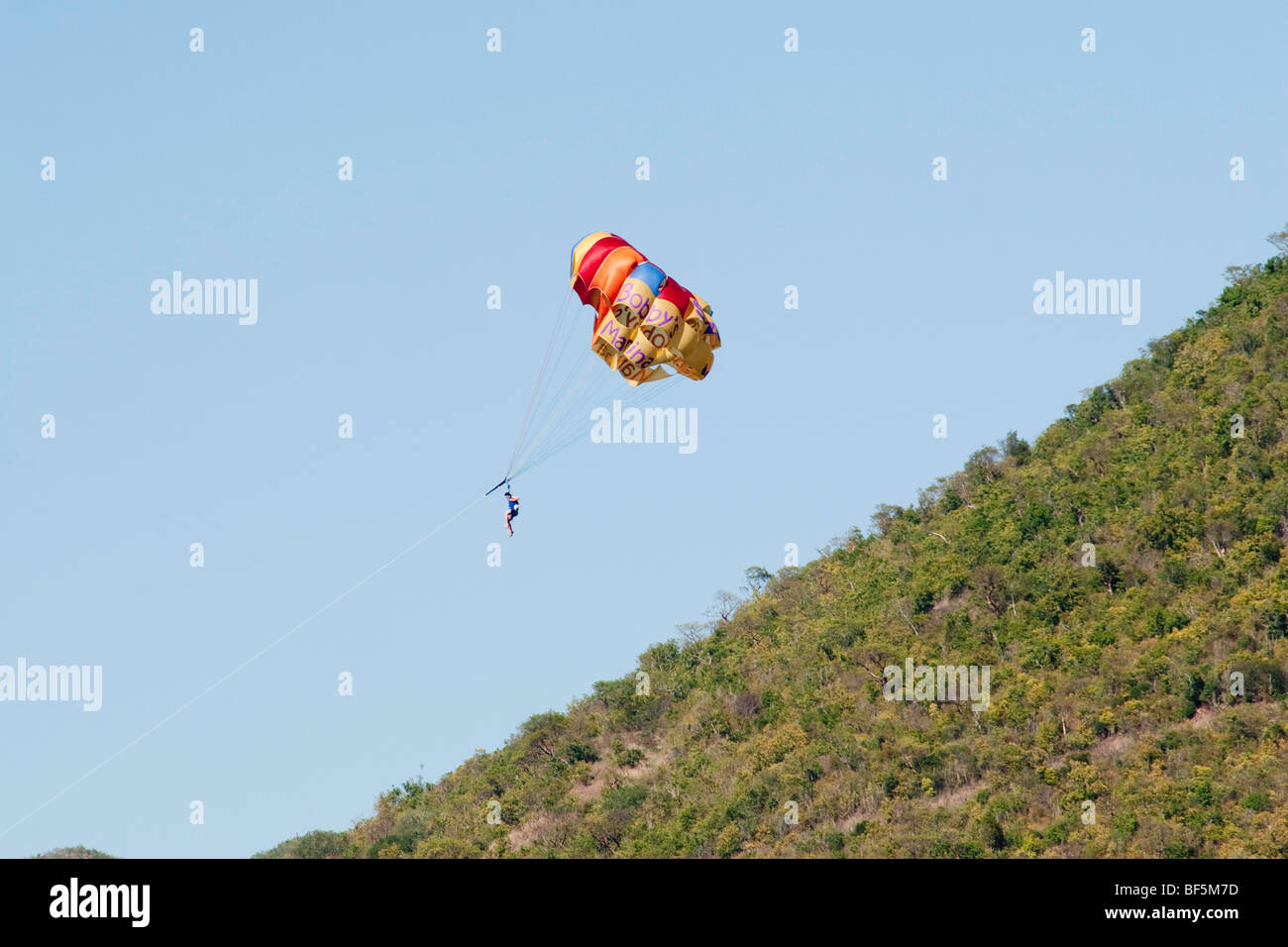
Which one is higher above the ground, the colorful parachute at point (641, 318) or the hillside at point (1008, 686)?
the colorful parachute at point (641, 318)

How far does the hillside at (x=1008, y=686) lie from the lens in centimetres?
8412

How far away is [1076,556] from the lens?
10075cm

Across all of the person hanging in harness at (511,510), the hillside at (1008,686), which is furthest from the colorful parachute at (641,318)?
the hillside at (1008,686)

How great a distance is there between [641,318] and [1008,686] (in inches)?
1595

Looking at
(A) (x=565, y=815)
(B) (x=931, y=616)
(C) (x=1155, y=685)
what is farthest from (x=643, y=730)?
(C) (x=1155, y=685)

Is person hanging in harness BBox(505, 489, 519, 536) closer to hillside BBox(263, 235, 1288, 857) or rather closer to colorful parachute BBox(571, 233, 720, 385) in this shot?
colorful parachute BBox(571, 233, 720, 385)

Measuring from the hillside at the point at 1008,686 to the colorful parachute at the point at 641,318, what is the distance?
27695 millimetres

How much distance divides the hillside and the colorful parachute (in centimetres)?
2770

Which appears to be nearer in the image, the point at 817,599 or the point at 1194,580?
the point at 1194,580

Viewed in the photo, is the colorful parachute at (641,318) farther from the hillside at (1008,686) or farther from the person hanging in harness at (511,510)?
the hillside at (1008,686)

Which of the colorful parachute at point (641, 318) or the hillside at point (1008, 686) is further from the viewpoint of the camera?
the hillside at point (1008, 686)

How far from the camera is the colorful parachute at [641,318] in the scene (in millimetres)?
59656
